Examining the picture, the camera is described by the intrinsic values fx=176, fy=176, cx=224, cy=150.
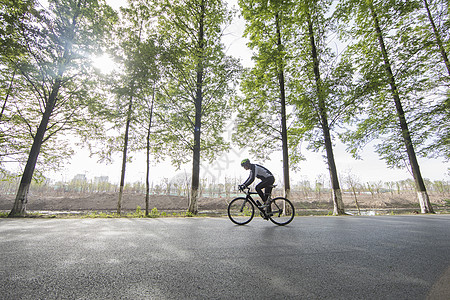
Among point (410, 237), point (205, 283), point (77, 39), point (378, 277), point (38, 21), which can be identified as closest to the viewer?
point (205, 283)

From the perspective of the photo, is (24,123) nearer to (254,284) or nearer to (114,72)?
(114,72)

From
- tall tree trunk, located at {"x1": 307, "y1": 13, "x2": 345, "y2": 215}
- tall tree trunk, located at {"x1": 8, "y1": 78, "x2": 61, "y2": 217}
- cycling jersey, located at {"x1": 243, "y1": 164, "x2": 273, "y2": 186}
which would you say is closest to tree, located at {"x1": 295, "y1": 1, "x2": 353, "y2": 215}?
tall tree trunk, located at {"x1": 307, "y1": 13, "x2": 345, "y2": 215}

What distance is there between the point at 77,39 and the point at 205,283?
592 inches

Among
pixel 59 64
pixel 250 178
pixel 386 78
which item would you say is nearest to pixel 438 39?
pixel 386 78

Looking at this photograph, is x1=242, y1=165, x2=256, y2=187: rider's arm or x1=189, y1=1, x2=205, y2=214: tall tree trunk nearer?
x1=242, y1=165, x2=256, y2=187: rider's arm

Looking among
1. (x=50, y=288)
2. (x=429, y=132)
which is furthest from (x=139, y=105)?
(x=429, y=132)

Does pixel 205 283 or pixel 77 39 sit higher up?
pixel 77 39

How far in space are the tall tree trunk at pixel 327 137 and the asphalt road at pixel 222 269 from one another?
844 cm

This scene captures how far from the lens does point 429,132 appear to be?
1237 cm

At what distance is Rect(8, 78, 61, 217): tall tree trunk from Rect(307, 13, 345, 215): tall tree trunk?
16477mm

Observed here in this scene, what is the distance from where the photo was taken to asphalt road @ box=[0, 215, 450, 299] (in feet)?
5.59

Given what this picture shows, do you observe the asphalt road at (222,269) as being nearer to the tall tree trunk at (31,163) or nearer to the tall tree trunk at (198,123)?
the tall tree trunk at (198,123)

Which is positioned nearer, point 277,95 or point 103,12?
point 103,12

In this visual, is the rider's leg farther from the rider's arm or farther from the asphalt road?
the asphalt road
